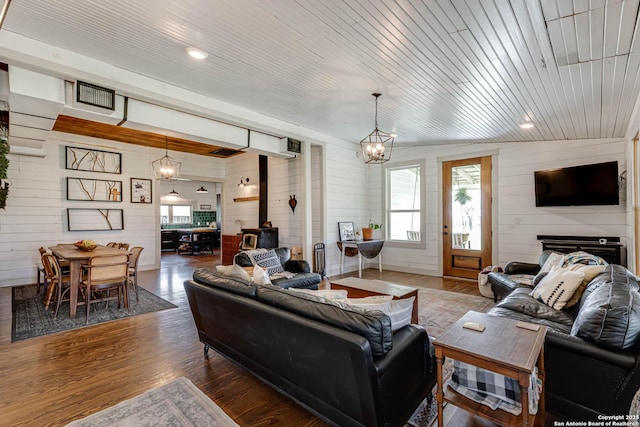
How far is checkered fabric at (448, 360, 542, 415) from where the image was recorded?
1586mm

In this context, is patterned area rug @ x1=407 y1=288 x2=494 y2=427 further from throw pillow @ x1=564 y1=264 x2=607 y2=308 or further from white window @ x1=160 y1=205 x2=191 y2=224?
white window @ x1=160 y1=205 x2=191 y2=224

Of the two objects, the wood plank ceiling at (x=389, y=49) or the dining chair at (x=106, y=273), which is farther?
the dining chair at (x=106, y=273)

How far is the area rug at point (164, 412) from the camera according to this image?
190 cm

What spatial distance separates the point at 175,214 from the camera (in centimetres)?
1248

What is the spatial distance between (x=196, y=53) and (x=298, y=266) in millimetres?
2994

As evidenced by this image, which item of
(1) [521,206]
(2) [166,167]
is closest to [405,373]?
(1) [521,206]

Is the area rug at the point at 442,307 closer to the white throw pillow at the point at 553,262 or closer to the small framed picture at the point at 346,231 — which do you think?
the white throw pillow at the point at 553,262

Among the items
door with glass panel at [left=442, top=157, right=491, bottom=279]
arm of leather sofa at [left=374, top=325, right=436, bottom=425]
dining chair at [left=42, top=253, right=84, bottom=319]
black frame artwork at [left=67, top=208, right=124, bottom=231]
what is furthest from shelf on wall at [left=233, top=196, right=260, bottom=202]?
arm of leather sofa at [left=374, top=325, right=436, bottom=425]

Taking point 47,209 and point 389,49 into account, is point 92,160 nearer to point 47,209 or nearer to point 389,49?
point 47,209

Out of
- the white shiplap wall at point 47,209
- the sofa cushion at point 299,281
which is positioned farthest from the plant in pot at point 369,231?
the white shiplap wall at point 47,209

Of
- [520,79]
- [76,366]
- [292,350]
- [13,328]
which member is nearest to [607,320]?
[292,350]

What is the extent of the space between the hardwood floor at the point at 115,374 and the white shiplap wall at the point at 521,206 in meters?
4.28

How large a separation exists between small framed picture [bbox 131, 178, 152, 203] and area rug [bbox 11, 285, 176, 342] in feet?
9.12

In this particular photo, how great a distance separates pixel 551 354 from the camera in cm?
183
